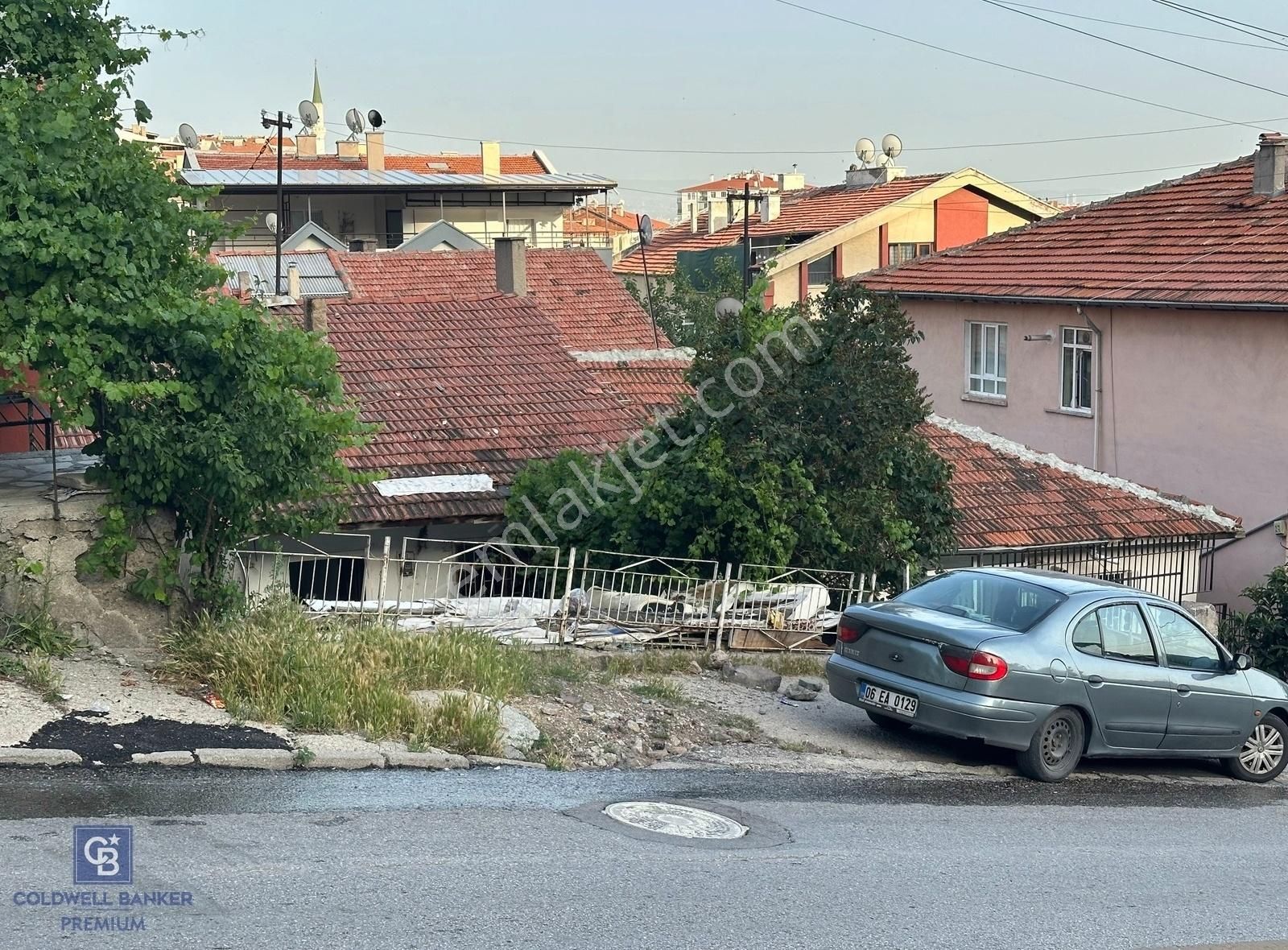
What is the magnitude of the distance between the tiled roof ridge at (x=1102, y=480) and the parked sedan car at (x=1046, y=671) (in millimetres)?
8727

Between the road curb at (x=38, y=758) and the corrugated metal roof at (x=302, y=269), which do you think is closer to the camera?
the road curb at (x=38, y=758)

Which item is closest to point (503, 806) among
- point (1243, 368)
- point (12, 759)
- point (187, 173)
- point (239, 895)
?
point (239, 895)

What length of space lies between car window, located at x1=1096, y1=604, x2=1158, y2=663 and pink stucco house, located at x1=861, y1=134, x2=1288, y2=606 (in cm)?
1081

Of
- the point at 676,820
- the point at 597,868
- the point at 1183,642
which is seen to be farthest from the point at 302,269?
the point at 597,868

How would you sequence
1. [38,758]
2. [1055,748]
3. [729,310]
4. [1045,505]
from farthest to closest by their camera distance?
1. [1045,505]
2. [729,310]
3. [1055,748]
4. [38,758]

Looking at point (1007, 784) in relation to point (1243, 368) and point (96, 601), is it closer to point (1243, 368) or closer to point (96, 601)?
point (96, 601)

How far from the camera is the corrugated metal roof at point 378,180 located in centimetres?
4841

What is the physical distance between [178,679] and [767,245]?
4462 centimetres

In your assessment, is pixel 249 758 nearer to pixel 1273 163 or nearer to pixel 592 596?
pixel 592 596

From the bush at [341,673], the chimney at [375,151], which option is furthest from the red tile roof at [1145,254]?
the chimney at [375,151]

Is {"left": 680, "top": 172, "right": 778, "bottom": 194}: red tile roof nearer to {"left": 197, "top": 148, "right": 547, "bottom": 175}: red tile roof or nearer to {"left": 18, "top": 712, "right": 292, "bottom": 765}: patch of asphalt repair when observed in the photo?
{"left": 197, "top": 148, "right": 547, "bottom": 175}: red tile roof

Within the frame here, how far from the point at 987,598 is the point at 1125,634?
1.06 meters

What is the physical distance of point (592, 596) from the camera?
1315 cm

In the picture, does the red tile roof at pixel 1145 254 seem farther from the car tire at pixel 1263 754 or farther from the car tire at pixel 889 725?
the car tire at pixel 889 725
